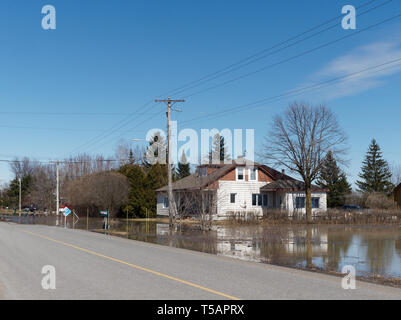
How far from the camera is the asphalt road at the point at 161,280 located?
9.69 meters

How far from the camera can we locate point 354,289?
35.3ft

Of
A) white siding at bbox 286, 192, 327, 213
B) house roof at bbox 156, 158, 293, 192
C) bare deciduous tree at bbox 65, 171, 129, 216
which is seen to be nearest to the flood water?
house roof at bbox 156, 158, 293, 192

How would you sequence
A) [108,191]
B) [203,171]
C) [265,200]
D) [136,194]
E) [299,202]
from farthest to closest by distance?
[136,194], [108,191], [203,171], [299,202], [265,200]

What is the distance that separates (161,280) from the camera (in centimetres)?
1141

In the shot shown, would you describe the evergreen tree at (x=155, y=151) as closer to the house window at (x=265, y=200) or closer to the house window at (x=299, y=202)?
the house window at (x=265, y=200)

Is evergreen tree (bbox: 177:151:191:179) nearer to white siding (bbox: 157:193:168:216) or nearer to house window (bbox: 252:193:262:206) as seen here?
white siding (bbox: 157:193:168:216)

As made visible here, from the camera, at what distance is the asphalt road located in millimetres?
9688

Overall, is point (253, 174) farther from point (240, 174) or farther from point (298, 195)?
point (298, 195)

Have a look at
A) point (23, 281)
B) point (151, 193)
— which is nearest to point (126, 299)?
point (23, 281)

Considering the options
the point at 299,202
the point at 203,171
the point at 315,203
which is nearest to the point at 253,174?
the point at 203,171

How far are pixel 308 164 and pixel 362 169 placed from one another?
155 feet

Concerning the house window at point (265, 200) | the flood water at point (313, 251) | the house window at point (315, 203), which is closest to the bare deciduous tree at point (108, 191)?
the house window at point (265, 200)
